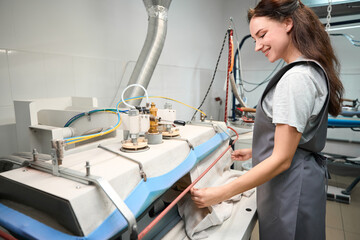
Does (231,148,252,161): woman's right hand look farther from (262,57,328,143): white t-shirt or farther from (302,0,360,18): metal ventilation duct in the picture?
(302,0,360,18): metal ventilation duct

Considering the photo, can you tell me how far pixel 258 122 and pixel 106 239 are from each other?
644 mm

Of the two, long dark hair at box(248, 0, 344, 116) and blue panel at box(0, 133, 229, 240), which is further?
long dark hair at box(248, 0, 344, 116)

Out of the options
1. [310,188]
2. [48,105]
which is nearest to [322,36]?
[310,188]

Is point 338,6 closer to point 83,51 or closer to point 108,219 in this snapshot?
point 83,51

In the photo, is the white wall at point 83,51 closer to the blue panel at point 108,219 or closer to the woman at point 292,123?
the blue panel at point 108,219

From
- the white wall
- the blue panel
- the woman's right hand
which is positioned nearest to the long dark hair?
the woman's right hand

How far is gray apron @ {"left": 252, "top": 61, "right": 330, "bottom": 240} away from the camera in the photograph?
2.63ft

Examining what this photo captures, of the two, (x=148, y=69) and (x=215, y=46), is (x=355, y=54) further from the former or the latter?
(x=148, y=69)

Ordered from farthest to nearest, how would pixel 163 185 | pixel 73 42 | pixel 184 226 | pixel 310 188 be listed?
1. pixel 73 42
2. pixel 184 226
3. pixel 310 188
4. pixel 163 185

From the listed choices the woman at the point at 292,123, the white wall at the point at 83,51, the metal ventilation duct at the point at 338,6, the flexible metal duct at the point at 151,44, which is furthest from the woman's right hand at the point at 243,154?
the metal ventilation duct at the point at 338,6

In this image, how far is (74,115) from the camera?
3.00 feet

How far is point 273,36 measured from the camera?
78cm

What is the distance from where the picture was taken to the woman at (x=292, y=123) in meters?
0.70

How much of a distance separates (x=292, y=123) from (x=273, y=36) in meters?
0.33
